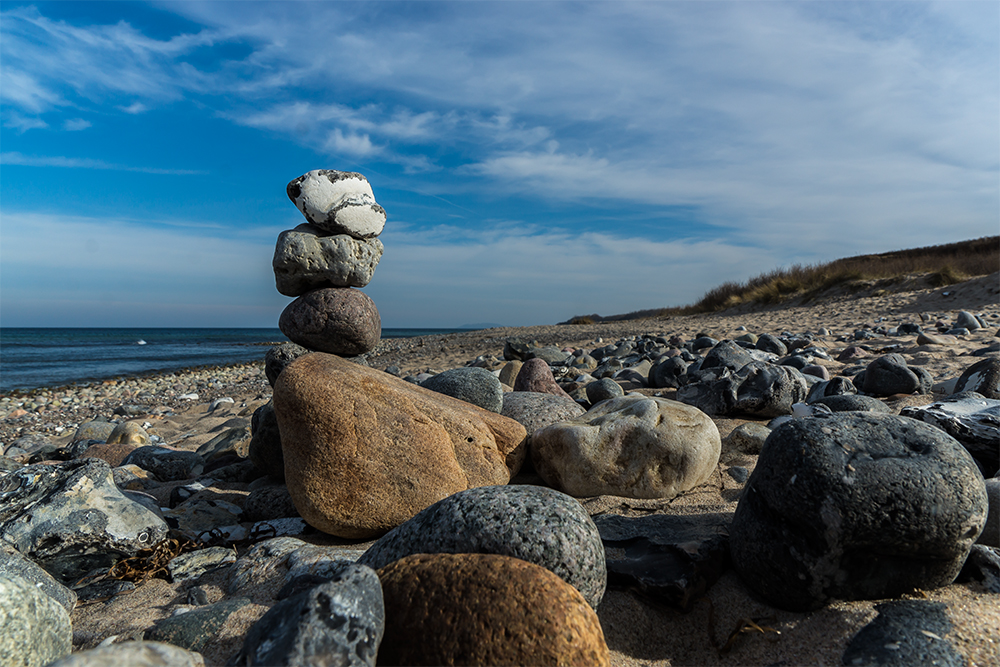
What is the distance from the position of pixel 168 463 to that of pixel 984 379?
6920mm

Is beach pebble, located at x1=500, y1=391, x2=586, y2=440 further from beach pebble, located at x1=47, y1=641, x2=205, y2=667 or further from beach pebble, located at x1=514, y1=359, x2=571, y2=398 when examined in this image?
beach pebble, located at x1=47, y1=641, x2=205, y2=667

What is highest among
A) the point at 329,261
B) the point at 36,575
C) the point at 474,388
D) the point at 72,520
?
the point at 329,261

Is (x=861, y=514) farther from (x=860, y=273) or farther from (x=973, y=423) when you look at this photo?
(x=860, y=273)

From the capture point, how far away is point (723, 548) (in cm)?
255

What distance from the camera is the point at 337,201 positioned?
4.18 m

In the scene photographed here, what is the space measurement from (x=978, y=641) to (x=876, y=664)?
39cm

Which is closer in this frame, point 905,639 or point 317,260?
point 905,639

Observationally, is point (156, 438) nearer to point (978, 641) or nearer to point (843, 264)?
point (978, 641)

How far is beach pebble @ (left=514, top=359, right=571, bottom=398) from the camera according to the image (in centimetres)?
639

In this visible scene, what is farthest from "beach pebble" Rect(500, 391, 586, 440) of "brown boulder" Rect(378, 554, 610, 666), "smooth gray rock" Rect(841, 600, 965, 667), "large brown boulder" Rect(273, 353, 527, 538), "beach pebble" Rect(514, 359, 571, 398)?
"smooth gray rock" Rect(841, 600, 965, 667)

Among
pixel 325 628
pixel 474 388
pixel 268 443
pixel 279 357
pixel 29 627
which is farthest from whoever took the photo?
pixel 474 388

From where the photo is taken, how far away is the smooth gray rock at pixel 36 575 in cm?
244

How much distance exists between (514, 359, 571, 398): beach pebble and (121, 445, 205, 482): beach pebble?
11.1 feet

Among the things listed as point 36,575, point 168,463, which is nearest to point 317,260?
point 36,575
